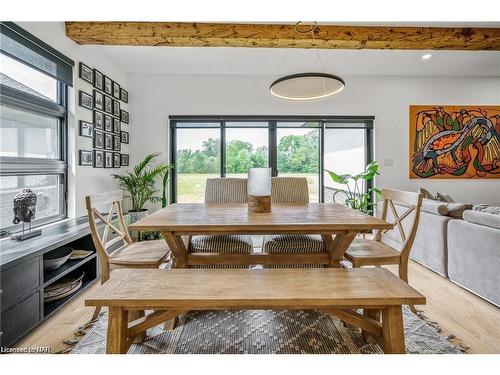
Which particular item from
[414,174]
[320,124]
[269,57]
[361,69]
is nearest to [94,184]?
[269,57]

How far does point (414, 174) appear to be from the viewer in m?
4.48

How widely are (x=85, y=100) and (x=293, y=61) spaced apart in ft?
8.99

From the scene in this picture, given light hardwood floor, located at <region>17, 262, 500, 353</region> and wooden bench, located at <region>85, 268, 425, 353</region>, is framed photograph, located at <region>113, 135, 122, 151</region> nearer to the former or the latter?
light hardwood floor, located at <region>17, 262, 500, 353</region>

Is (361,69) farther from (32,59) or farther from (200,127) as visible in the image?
(32,59)

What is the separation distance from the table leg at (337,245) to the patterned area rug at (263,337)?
1.37 ft

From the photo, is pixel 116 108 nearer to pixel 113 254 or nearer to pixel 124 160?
pixel 124 160

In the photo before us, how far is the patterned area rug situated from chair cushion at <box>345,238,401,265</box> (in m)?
0.45

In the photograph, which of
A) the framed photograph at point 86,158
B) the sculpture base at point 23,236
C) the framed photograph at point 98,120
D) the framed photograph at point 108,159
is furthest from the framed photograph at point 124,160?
the sculpture base at point 23,236

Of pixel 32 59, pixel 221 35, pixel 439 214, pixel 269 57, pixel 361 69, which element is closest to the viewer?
pixel 32 59

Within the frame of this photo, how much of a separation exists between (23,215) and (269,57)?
3265 mm

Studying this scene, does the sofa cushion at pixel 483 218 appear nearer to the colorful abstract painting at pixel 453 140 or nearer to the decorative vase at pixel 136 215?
the colorful abstract painting at pixel 453 140

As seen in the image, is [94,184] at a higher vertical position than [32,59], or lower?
lower

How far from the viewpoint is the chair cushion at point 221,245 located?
2.15 metres

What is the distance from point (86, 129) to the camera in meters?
3.10
